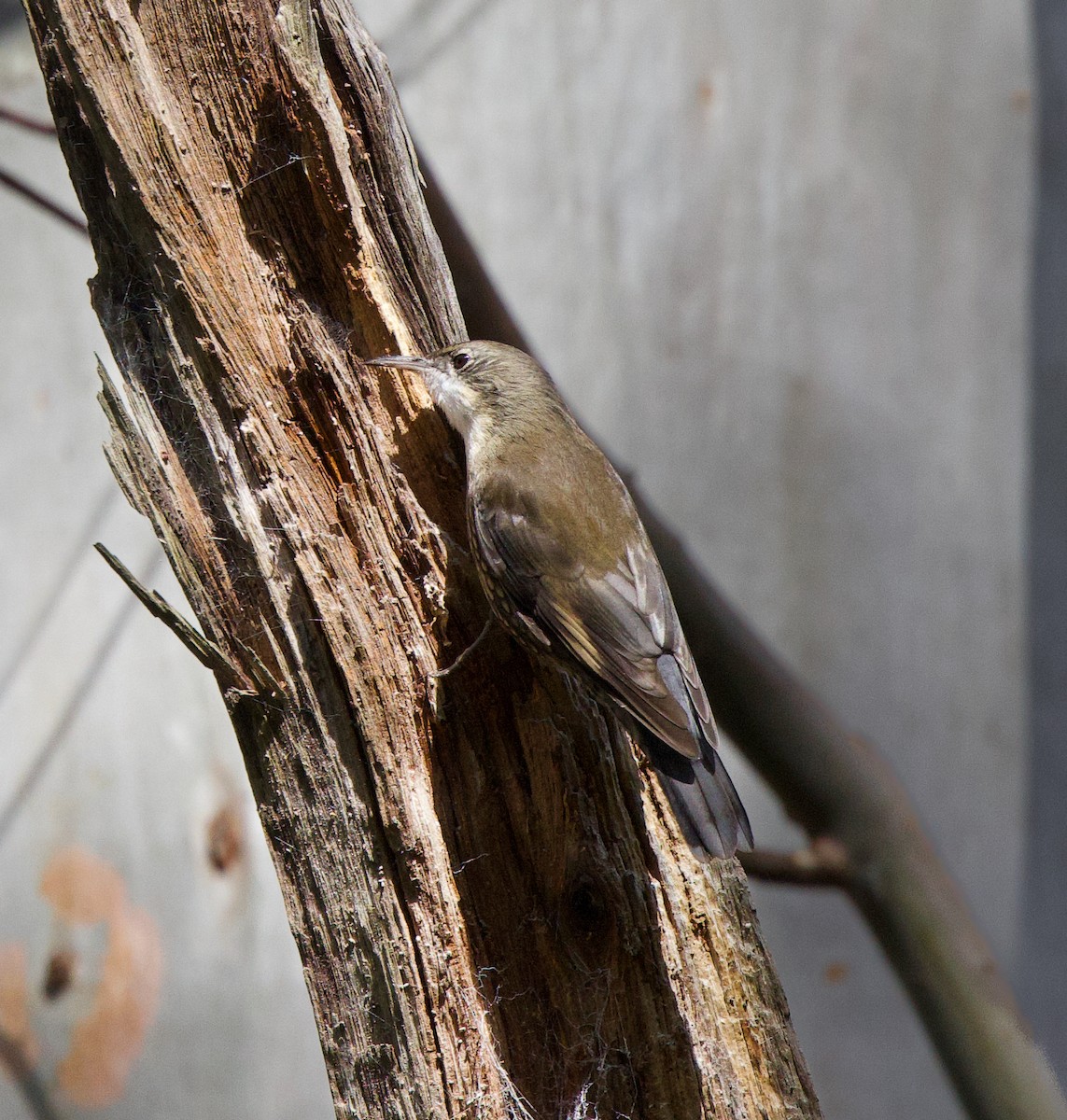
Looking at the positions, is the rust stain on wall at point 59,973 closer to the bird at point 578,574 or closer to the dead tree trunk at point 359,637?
the dead tree trunk at point 359,637

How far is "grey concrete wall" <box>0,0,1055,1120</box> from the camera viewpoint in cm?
379

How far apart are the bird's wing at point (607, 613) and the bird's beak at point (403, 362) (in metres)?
0.23

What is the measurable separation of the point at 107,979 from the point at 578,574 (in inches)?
110

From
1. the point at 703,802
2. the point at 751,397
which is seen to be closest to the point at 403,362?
the point at 703,802

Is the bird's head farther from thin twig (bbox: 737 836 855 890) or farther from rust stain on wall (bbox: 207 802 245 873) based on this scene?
rust stain on wall (bbox: 207 802 245 873)

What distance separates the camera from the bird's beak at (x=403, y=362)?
1859mm

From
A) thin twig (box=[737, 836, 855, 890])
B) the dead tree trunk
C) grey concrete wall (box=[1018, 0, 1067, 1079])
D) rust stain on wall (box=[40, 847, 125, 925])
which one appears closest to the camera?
the dead tree trunk

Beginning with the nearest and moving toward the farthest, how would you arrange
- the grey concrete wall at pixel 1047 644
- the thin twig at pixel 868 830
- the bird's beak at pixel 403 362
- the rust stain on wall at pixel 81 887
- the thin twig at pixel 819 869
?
the bird's beak at pixel 403 362 → the thin twig at pixel 868 830 → the thin twig at pixel 819 869 → the grey concrete wall at pixel 1047 644 → the rust stain on wall at pixel 81 887

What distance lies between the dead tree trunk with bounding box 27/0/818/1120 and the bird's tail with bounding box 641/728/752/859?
0.07m

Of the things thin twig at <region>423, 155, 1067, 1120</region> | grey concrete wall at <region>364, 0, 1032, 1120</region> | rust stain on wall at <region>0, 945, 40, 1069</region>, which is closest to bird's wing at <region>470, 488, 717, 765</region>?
thin twig at <region>423, 155, 1067, 1120</region>

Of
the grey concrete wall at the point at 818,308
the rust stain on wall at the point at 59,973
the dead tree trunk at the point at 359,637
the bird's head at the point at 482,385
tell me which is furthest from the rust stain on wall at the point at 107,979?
the bird's head at the point at 482,385

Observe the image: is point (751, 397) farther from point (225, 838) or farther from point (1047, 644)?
point (225, 838)

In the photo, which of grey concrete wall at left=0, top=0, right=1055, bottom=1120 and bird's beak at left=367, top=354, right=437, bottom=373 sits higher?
grey concrete wall at left=0, top=0, right=1055, bottom=1120

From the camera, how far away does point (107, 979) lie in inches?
154
